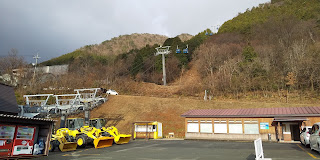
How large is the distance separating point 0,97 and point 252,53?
35.9m

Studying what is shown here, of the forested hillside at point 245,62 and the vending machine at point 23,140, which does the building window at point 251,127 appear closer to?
the forested hillside at point 245,62

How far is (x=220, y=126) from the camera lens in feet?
68.9

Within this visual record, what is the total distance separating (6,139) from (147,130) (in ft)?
48.3

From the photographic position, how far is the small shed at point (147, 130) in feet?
74.1

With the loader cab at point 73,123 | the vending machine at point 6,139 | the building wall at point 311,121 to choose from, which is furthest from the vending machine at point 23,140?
the building wall at point 311,121

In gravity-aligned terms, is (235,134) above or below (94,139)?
below

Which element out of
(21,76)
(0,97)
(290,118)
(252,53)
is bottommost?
(290,118)

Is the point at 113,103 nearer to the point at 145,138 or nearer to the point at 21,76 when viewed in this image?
the point at 145,138

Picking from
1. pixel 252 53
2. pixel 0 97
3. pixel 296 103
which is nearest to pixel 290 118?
pixel 296 103

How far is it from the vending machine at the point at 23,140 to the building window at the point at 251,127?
17350mm

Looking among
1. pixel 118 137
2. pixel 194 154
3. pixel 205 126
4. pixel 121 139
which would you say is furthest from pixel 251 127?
pixel 118 137

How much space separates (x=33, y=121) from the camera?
33.6ft

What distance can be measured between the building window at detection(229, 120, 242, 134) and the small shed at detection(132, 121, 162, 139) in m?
7.47

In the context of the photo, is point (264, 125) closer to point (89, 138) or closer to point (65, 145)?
point (89, 138)
